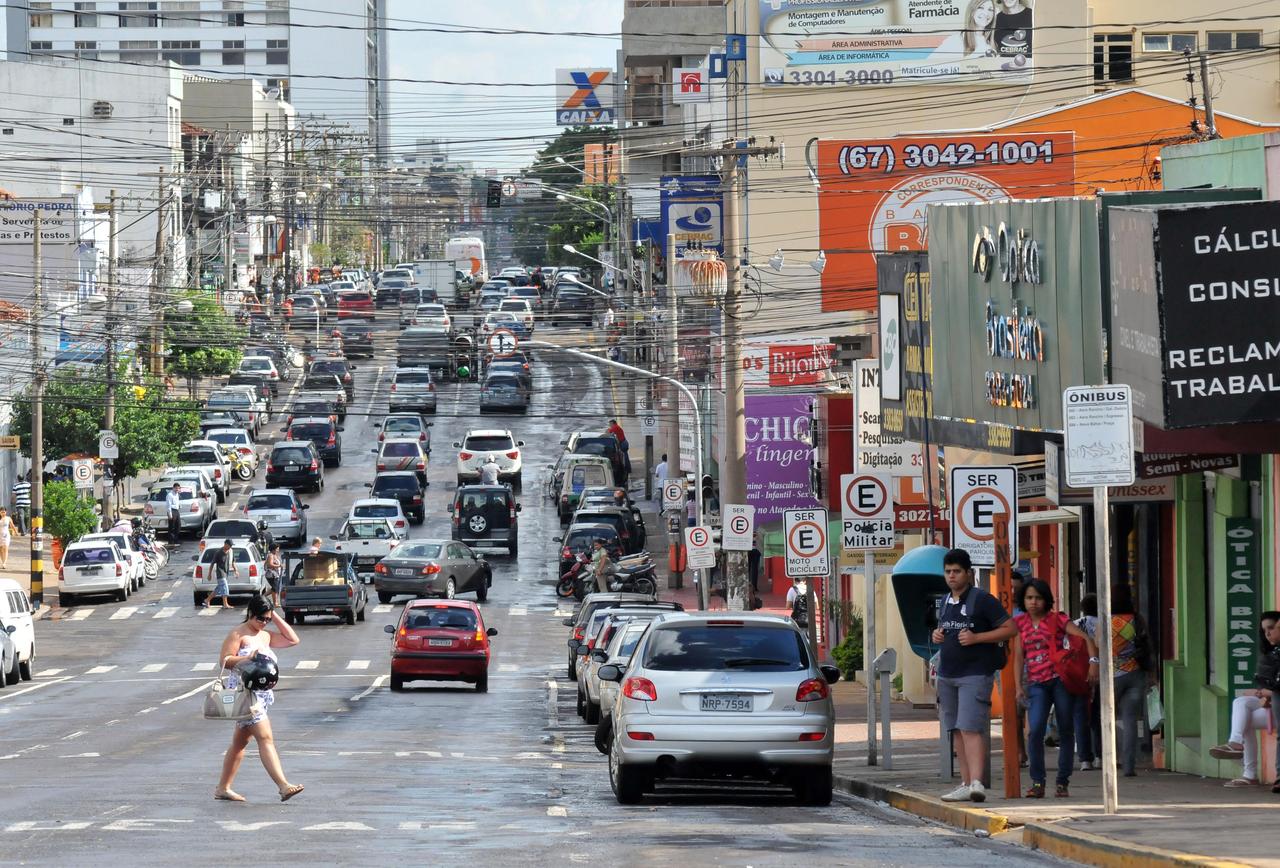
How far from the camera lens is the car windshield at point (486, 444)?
224ft

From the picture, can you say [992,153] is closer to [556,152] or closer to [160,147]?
[160,147]

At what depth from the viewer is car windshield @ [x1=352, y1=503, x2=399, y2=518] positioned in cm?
5584

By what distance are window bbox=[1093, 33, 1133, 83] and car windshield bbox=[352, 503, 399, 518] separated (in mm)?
24275

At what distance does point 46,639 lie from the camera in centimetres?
4444

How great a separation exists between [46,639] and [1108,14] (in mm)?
36007

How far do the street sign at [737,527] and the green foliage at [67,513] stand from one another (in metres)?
26.0

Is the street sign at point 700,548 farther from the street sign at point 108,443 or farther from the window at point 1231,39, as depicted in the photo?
the window at point 1231,39

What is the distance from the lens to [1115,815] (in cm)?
1395

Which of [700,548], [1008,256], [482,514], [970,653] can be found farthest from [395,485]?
[970,653]

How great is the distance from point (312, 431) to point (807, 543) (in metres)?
50.0

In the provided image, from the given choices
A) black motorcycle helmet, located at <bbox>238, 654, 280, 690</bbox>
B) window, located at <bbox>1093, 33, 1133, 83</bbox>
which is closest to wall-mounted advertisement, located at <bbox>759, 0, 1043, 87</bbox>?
window, located at <bbox>1093, 33, 1133, 83</bbox>

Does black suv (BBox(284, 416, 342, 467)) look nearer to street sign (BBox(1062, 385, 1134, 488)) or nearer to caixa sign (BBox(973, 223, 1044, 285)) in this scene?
caixa sign (BBox(973, 223, 1044, 285))

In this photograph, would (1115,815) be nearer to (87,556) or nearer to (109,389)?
(87,556)

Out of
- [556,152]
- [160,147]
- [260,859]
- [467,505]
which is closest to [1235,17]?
[467,505]
